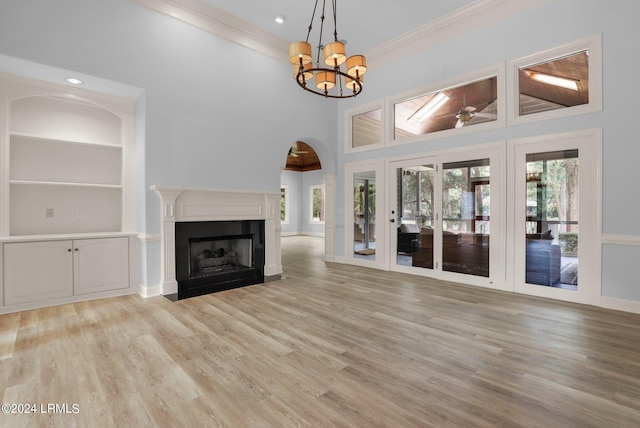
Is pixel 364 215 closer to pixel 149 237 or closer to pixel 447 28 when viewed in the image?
pixel 447 28

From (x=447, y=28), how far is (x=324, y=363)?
5.26m

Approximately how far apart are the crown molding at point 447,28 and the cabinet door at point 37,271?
19.1 feet

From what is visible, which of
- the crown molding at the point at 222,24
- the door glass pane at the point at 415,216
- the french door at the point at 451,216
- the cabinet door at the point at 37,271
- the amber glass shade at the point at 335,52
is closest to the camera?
the amber glass shade at the point at 335,52

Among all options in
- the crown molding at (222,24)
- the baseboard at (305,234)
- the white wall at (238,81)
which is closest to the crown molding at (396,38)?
the crown molding at (222,24)

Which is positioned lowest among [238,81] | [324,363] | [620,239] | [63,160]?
[324,363]

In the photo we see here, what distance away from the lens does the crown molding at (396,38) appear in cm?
428

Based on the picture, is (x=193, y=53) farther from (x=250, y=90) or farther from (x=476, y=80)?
(x=476, y=80)

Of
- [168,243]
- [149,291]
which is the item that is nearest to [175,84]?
[168,243]

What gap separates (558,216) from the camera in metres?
4.00

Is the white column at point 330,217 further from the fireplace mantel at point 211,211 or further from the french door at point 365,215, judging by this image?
the fireplace mantel at point 211,211

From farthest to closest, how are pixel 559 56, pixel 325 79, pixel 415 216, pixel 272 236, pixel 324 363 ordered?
1. pixel 415 216
2. pixel 272 236
3. pixel 559 56
4. pixel 325 79
5. pixel 324 363

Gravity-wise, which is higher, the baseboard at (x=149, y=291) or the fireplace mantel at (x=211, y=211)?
the fireplace mantel at (x=211, y=211)

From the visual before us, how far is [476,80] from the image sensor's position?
472 centimetres

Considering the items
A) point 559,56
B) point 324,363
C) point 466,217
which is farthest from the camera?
point 466,217
